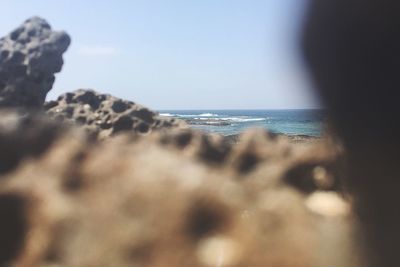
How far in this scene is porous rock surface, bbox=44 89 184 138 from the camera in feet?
6.93

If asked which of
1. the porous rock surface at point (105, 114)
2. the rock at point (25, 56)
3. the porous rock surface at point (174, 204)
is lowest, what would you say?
the porous rock surface at point (174, 204)

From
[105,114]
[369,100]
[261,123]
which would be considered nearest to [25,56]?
[105,114]

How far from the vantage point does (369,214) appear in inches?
37.7

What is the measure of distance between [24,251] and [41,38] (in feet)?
8.62

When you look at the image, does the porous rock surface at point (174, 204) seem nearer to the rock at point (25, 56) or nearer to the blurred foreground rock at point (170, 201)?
the blurred foreground rock at point (170, 201)

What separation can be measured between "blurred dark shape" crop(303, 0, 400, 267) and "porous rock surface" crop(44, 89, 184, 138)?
1.07 metres

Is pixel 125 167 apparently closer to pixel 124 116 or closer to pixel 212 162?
pixel 212 162

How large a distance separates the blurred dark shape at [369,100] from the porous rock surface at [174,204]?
0.22ft

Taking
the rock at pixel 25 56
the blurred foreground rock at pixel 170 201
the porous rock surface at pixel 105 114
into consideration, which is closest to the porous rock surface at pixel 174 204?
the blurred foreground rock at pixel 170 201

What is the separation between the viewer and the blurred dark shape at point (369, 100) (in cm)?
94

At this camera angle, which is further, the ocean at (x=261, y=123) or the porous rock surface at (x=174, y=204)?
the ocean at (x=261, y=123)

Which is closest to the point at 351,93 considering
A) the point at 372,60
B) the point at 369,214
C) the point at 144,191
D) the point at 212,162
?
the point at 372,60

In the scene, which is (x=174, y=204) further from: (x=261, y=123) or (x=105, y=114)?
(x=105, y=114)

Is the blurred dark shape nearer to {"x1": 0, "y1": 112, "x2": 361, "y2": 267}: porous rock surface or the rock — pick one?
{"x1": 0, "y1": 112, "x2": 361, "y2": 267}: porous rock surface
